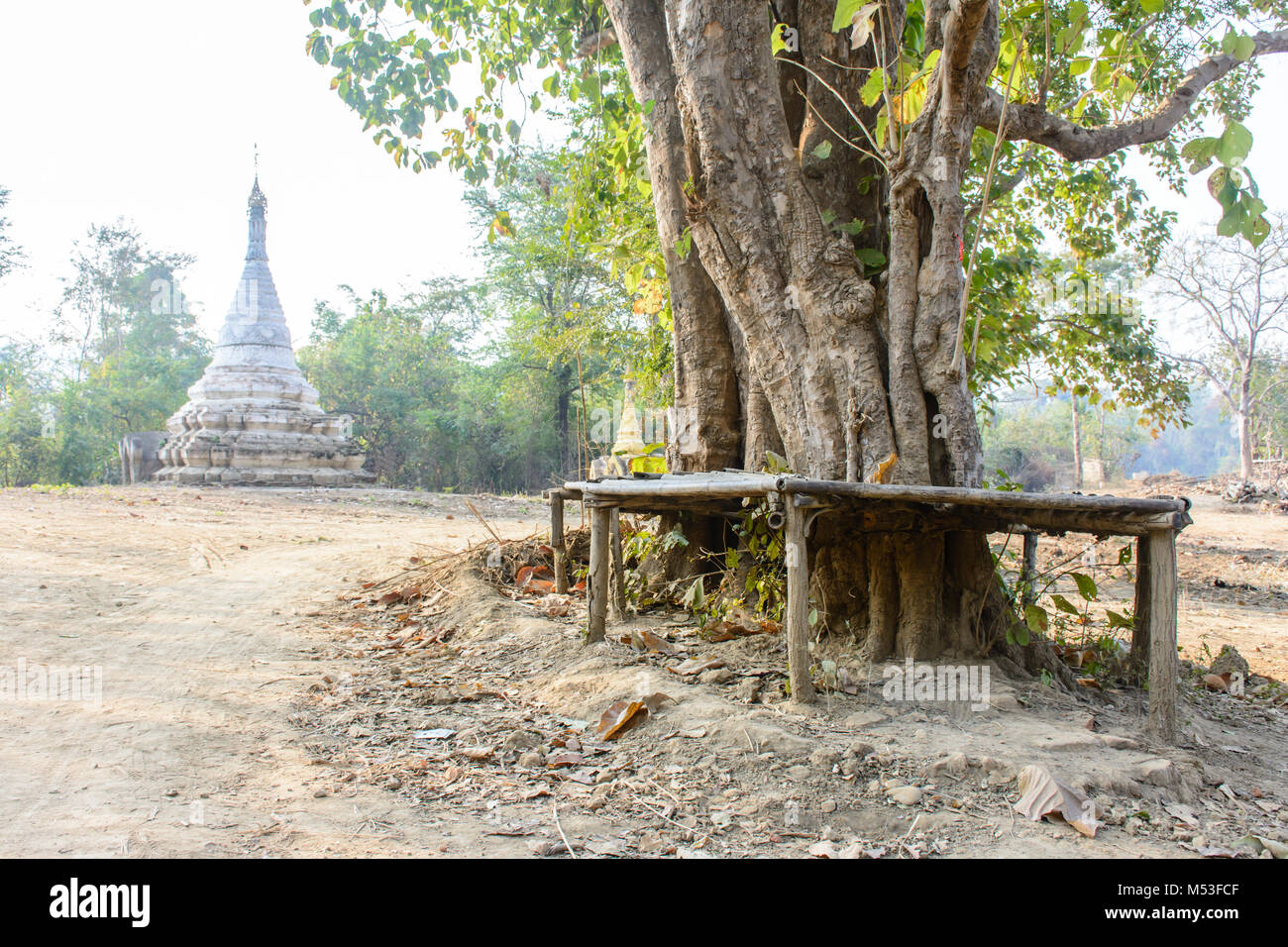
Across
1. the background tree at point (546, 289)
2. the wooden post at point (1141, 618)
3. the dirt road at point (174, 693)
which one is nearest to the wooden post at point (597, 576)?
the dirt road at point (174, 693)

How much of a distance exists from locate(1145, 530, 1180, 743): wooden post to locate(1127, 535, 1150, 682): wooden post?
22.7 inches

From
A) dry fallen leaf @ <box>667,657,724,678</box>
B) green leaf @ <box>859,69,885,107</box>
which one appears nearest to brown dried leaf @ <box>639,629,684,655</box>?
dry fallen leaf @ <box>667,657,724,678</box>

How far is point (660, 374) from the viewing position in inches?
278

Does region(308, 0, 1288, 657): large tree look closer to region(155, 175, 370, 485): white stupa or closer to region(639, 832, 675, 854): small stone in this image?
region(639, 832, 675, 854): small stone

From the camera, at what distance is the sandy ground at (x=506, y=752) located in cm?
230

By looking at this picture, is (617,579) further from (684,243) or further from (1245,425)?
(1245,425)

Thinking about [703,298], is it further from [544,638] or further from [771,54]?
[544,638]

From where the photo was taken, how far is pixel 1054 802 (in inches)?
96.9

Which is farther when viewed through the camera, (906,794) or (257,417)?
(257,417)

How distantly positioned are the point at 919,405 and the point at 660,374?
3.57 metres

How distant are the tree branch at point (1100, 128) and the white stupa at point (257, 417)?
14000 millimetres

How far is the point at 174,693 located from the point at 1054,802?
3.29 metres

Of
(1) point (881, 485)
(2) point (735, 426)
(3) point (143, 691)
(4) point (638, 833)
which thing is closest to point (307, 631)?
(3) point (143, 691)

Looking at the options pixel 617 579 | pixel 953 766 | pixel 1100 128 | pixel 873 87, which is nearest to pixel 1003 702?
pixel 953 766
